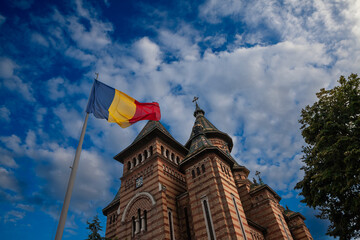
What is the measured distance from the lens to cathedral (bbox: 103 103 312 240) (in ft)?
74.4

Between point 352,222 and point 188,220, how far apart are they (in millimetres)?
14444

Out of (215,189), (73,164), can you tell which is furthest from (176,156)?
(73,164)

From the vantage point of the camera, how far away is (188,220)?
82.7 feet

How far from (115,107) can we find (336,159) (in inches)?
581

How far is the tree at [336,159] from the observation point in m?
14.9

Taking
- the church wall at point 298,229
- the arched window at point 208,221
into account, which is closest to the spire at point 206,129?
the church wall at point 298,229

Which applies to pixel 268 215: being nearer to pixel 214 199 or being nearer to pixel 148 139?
pixel 214 199

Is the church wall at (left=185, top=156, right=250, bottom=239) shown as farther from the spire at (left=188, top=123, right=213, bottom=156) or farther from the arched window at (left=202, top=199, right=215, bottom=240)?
the spire at (left=188, top=123, right=213, bottom=156)

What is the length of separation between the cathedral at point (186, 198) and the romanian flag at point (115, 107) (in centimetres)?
1122

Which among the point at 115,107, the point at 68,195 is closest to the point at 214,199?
the point at 115,107

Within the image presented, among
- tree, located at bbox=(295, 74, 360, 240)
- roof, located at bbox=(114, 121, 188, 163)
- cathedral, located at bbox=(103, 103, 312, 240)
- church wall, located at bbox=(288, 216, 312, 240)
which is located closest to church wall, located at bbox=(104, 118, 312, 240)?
cathedral, located at bbox=(103, 103, 312, 240)

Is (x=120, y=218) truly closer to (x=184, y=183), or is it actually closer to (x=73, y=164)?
(x=184, y=183)

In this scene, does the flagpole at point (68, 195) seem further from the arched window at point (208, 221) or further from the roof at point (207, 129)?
the roof at point (207, 129)

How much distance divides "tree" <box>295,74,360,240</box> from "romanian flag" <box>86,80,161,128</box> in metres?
11.8
